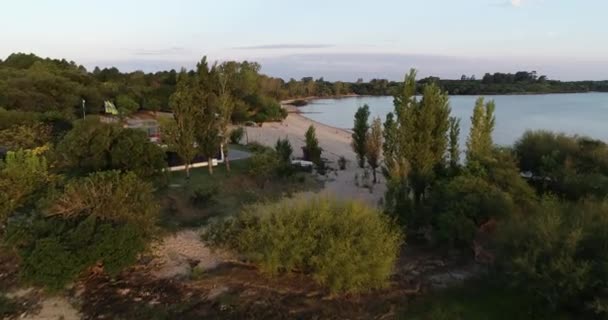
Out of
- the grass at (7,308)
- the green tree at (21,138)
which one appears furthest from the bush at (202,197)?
the green tree at (21,138)

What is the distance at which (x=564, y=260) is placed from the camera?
817 centimetres

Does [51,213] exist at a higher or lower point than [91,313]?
higher

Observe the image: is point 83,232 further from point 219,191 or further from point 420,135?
point 420,135

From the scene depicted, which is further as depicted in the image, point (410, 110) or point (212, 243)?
point (410, 110)

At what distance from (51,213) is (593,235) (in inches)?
469

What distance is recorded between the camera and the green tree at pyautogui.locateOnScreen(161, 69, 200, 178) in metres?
19.9

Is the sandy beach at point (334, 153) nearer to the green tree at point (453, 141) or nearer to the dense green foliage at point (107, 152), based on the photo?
the green tree at point (453, 141)

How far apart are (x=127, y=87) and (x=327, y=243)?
155 feet

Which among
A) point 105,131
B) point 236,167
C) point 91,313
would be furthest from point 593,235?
point 236,167

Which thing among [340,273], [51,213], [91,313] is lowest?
[91,313]

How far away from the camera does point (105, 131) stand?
57.8 ft

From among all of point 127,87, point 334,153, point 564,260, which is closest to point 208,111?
point 334,153

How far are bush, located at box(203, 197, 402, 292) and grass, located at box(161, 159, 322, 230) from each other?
16.7 feet

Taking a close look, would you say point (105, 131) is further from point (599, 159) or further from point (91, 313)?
point (599, 159)
